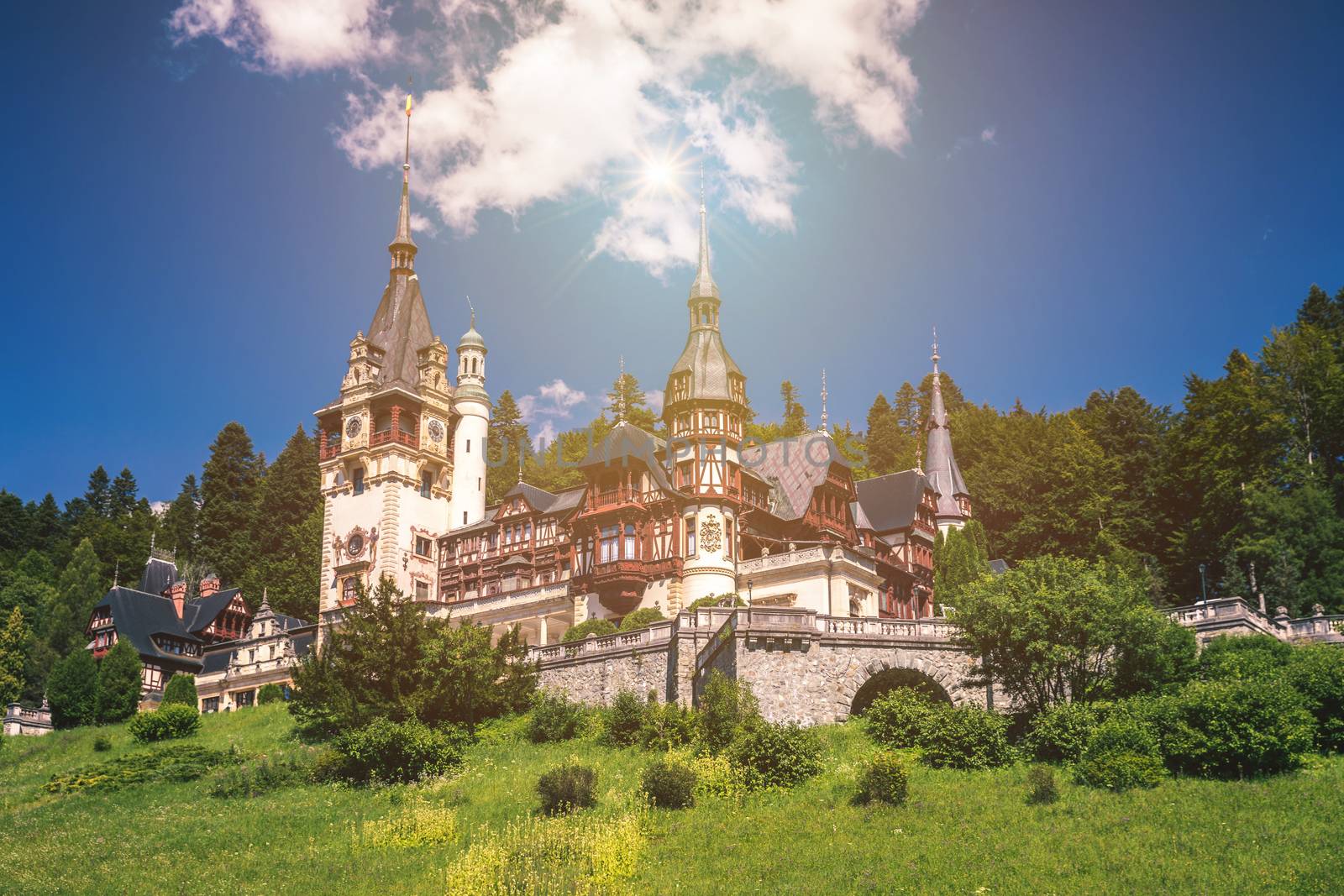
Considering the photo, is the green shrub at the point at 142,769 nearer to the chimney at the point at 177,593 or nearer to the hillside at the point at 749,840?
the hillside at the point at 749,840

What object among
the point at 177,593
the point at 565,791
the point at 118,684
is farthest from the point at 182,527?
the point at 565,791

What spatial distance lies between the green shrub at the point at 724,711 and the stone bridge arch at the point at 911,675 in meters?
3.29

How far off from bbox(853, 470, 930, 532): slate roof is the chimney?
40627 mm

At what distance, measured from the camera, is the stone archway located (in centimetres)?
3800

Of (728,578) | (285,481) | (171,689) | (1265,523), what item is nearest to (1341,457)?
(1265,523)

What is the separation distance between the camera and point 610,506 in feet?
187

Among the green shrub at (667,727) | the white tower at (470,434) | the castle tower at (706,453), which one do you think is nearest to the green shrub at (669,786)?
the green shrub at (667,727)

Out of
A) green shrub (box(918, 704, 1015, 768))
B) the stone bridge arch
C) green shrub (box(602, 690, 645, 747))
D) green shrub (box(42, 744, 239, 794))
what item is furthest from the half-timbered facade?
green shrub (box(918, 704, 1015, 768))

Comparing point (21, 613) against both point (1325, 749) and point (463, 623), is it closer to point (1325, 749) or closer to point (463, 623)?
point (463, 623)

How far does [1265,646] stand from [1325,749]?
20.4 feet

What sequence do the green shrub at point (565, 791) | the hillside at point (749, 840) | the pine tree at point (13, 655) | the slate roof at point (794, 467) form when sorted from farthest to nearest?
the pine tree at point (13, 655) → the slate roof at point (794, 467) → the green shrub at point (565, 791) → the hillside at point (749, 840)

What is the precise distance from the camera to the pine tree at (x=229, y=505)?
278ft

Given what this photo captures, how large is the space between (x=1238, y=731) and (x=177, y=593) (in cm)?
6427

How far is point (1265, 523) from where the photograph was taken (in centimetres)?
5025
